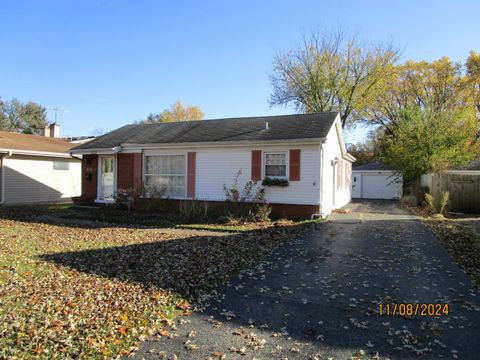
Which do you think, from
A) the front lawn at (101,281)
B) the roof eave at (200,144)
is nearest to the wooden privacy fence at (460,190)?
the roof eave at (200,144)

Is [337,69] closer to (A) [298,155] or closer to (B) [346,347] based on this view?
(A) [298,155]

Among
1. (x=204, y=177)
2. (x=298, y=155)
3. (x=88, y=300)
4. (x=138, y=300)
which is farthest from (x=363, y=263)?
(x=204, y=177)

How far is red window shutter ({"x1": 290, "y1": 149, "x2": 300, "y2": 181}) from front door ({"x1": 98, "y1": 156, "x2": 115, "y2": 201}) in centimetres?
824

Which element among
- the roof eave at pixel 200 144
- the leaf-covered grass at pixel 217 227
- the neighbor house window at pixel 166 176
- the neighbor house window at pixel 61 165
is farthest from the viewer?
the neighbor house window at pixel 61 165

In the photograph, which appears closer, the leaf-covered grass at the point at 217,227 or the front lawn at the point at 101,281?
the front lawn at the point at 101,281

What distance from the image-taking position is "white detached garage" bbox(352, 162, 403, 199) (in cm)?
2706

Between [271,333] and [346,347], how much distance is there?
793 millimetres

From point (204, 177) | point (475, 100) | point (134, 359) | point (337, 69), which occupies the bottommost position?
point (134, 359)

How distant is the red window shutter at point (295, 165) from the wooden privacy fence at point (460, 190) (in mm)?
7468

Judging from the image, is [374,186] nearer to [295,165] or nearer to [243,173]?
[295,165]

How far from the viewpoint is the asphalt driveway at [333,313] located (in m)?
3.62

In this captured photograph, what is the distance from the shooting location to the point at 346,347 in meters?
3.67

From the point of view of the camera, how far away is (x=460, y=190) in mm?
16000

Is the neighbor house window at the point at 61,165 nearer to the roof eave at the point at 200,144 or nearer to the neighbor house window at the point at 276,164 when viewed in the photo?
the roof eave at the point at 200,144
